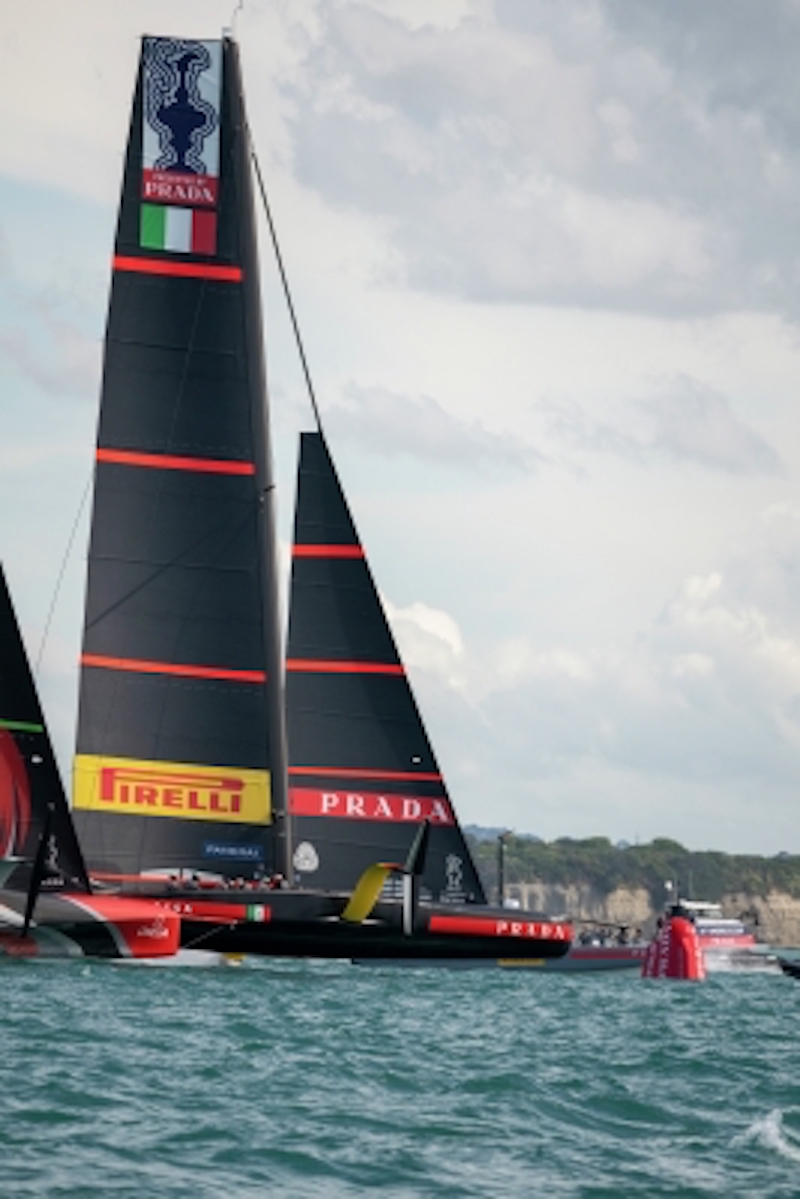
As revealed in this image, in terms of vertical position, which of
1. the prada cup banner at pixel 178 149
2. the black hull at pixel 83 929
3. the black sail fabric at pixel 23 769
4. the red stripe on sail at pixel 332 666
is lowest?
the black hull at pixel 83 929

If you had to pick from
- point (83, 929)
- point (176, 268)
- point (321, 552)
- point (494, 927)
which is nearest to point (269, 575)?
point (321, 552)

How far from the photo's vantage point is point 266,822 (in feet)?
136

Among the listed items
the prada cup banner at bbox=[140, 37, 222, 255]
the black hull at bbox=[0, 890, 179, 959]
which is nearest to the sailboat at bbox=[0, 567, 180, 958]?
the black hull at bbox=[0, 890, 179, 959]

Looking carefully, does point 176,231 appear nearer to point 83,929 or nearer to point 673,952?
point 83,929

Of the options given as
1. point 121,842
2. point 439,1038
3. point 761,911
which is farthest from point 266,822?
point 761,911

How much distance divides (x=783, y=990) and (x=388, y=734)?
20.8 meters

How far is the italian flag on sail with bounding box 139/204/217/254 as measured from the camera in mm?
42781

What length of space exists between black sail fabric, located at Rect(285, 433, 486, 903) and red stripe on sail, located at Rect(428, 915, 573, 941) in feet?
4.25

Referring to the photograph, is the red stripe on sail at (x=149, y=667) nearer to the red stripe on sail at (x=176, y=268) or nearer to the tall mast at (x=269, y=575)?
the tall mast at (x=269, y=575)

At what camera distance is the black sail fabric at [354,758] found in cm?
4147

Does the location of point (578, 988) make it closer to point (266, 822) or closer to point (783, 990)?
point (266, 822)

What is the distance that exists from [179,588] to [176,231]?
7651mm

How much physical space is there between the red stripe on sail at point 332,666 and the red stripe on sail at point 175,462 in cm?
399

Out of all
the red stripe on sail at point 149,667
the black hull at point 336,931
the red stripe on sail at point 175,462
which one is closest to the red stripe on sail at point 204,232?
the red stripe on sail at point 175,462
